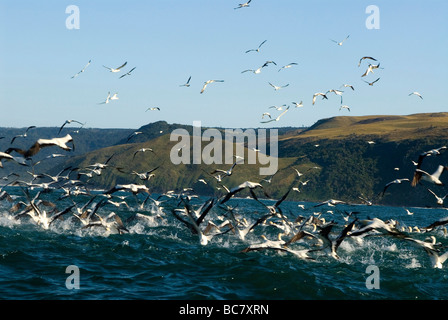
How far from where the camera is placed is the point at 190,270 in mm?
21641

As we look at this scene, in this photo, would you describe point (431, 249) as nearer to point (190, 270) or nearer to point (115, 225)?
point (190, 270)

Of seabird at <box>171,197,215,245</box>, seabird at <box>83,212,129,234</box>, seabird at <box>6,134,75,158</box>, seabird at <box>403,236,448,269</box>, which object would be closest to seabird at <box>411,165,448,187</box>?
seabird at <box>403,236,448,269</box>

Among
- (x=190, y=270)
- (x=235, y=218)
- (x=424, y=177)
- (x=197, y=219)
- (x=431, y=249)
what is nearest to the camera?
(x=431, y=249)

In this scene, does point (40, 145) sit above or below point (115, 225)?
above

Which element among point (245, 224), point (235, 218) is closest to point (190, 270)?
point (235, 218)

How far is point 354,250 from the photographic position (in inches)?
1127

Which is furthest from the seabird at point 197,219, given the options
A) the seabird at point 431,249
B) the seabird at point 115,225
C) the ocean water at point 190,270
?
the seabird at point 431,249

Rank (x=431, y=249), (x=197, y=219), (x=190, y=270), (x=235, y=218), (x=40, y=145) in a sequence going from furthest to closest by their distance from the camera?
1. (x=235, y=218)
2. (x=197, y=219)
3. (x=190, y=270)
4. (x=431, y=249)
5. (x=40, y=145)

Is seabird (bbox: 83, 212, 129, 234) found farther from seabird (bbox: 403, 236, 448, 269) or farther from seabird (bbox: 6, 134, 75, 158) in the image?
seabird (bbox: 403, 236, 448, 269)

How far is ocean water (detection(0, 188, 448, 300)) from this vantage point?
18.2 meters

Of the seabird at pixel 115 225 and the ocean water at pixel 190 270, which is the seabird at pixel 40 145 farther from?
the seabird at pixel 115 225

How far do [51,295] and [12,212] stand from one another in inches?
786
